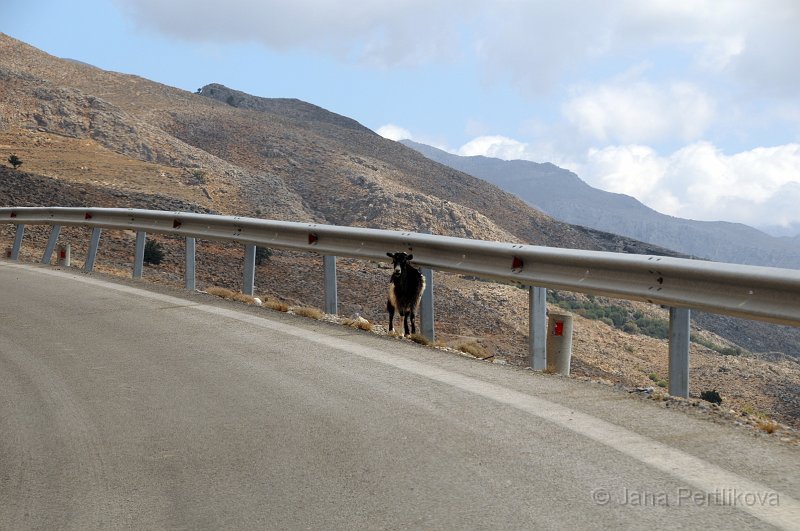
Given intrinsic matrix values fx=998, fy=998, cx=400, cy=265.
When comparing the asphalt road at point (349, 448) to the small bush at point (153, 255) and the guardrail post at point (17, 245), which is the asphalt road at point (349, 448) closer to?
the small bush at point (153, 255)

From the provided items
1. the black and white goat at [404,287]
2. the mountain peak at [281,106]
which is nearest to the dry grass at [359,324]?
the black and white goat at [404,287]

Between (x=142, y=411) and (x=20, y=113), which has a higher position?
(x=20, y=113)

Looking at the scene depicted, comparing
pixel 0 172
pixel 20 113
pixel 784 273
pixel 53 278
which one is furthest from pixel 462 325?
pixel 20 113

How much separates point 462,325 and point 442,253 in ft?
28.1

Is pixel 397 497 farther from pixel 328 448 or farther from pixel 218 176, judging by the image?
pixel 218 176

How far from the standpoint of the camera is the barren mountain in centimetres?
1836

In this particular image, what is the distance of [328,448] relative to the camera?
533 centimetres

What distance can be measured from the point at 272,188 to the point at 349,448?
141 feet

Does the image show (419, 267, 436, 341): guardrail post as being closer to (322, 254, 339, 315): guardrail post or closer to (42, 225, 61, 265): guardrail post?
(322, 254, 339, 315): guardrail post

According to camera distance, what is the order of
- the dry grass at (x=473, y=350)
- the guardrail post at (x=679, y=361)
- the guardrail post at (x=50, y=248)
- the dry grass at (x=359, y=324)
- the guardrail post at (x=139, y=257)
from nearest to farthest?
the guardrail post at (x=679, y=361) → the dry grass at (x=473, y=350) → the dry grass at (x=359, y=324) → the guardrail post at (x=139, y=257) → the guardrail post at (x=50, y=248)

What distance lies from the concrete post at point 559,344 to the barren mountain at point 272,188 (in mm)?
3494

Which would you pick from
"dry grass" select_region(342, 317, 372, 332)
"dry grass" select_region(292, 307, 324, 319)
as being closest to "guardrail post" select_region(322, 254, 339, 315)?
"dry grass" select_region(292, 307, 324, 319)

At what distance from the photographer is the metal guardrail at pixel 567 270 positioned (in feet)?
22.1

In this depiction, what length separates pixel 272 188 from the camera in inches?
1870
